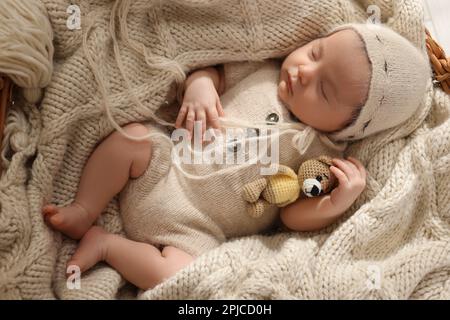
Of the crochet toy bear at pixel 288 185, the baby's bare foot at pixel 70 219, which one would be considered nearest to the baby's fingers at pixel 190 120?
the crochet toy bear at pixel 288 185

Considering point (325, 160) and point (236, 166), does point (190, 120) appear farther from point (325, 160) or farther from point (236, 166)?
point (325, 160)

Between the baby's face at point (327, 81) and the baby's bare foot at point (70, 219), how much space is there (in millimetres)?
512

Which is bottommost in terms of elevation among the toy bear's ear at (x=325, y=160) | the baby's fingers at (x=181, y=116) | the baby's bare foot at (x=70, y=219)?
the baby's bare foot at (x=70, y=219)

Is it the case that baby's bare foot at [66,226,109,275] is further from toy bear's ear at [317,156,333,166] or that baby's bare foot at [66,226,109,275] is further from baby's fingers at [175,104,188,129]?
toy bear's ear at [317,156,333,166]

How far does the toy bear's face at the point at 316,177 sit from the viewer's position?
45.2 inches

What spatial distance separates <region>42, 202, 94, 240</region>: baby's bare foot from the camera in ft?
3.66

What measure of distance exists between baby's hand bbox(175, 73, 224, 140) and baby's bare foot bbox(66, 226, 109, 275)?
297 mm

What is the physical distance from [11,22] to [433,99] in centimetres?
93

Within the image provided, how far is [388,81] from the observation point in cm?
113

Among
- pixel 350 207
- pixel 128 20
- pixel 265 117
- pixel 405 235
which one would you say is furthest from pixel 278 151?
pixel 128 20

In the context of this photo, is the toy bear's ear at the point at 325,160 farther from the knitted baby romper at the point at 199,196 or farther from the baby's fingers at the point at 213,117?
the baby's fingers at the point at 213,117

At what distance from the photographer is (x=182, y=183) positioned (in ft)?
3.96

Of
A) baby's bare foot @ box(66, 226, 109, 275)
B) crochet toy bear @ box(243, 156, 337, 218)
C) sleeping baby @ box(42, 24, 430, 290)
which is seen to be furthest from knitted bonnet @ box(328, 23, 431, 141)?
baby's bare foot @ box(66, 226, 109, 275)

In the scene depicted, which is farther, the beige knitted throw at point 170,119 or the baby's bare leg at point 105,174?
the baby's bare leg at point 105,174
